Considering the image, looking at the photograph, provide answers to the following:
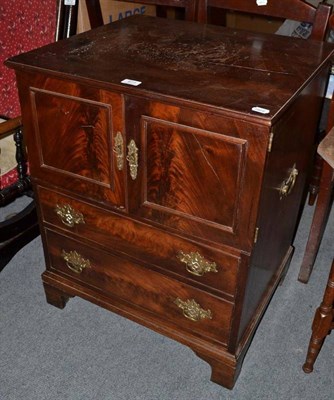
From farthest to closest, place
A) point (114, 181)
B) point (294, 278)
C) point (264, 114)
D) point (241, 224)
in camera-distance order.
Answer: point (294, 278) → point (114, 181) → point (241, 224) → point (264, 114)

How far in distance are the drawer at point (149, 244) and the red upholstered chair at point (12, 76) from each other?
1.06ft

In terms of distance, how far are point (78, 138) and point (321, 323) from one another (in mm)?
919

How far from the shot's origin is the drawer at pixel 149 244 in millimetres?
1288

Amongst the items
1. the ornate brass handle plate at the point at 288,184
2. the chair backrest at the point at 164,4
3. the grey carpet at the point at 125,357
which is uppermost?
the chair backrest at the point at 164,4

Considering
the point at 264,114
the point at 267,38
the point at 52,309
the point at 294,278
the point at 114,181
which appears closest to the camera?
the point at 264,114

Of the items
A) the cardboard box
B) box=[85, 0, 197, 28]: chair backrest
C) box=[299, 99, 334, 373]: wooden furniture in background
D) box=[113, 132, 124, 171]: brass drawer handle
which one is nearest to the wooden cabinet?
box=[113, 132, 124, 171]: brass drawer handle

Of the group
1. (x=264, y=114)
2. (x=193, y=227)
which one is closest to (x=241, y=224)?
(x=193, y=227)

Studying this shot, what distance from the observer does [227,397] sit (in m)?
1.49

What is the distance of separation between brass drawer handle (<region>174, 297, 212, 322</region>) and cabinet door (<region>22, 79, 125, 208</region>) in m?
0.35

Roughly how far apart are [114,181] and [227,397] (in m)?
0.77

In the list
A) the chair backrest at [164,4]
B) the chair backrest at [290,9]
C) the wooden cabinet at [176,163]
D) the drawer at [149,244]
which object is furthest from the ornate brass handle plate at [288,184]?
the chair backrest at [164,4]

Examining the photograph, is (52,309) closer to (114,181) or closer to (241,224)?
(114,181)

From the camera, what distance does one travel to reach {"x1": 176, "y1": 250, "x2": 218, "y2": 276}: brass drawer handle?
4.25 feet

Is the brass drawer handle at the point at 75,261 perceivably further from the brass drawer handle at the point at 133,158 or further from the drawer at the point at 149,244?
the brass drawer handle at the point at 133,158
